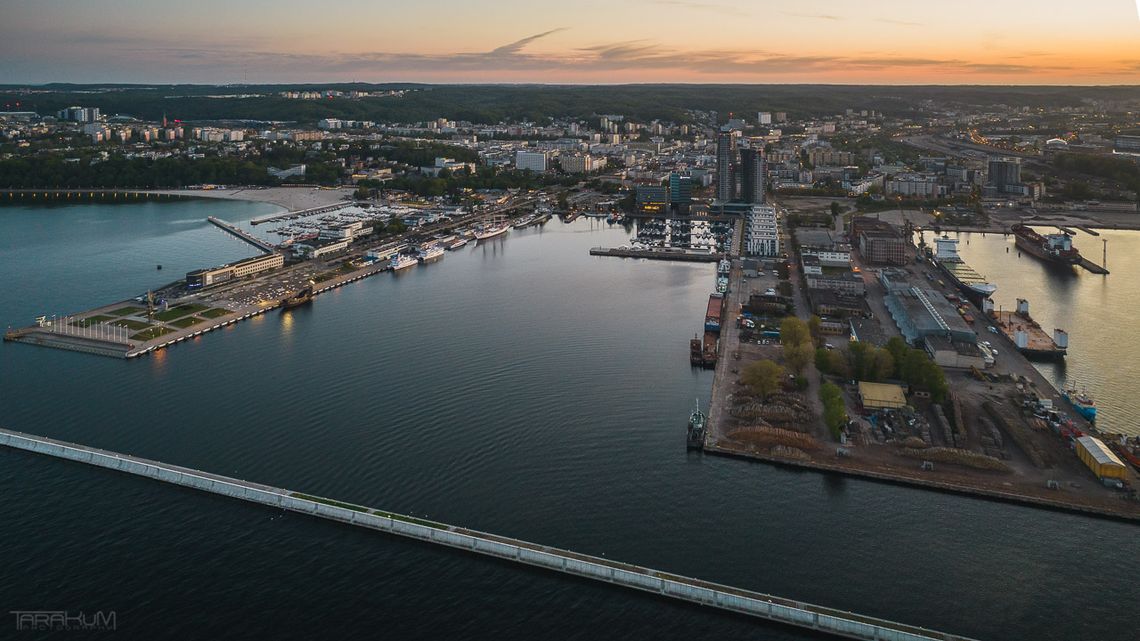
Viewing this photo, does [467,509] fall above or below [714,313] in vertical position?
below

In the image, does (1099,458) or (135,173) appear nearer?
(1099,458)

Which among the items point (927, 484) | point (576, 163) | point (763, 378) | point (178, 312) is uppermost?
point (576, 163)

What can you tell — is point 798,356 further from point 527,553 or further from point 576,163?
point 576,163

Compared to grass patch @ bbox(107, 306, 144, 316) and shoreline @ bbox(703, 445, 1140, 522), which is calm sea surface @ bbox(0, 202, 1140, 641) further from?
grass patch @ bbox(107, 306, 144, 316)

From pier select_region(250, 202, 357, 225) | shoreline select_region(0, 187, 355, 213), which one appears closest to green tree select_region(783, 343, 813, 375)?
pier select_region(250, 202, 357, 225)

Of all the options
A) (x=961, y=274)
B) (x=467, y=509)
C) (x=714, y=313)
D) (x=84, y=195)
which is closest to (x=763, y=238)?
(x=961, y=274)

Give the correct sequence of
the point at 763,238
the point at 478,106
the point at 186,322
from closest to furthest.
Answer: the point at 186,322, the point at 763,238, the point at 478,106
